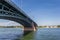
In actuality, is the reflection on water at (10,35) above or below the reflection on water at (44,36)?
above

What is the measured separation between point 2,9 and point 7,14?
19.4 feet

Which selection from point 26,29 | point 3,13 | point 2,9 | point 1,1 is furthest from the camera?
point 26,29

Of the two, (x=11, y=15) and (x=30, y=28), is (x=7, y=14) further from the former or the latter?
(x=30, y=28)

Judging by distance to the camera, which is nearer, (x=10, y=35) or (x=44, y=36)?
(x=44, y=36)

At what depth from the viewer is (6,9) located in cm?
4047

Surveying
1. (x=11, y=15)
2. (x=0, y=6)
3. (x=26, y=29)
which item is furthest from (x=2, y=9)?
(x=26, y=29)

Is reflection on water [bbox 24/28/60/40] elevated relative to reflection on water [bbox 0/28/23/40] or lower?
lower

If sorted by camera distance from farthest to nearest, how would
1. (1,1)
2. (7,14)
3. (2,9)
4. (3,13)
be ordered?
(7,14)
(3,13)
(2,9)
(1,1)

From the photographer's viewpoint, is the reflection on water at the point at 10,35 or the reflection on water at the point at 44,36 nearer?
the reflection on water at the point at 44,36

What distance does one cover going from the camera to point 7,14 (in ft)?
141

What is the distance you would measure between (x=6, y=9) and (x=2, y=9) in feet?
11.0

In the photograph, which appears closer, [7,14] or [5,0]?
[5,0]

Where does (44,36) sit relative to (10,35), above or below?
below

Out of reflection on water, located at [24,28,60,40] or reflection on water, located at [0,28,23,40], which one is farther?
reflection on water, located at [0,28,23,40]
